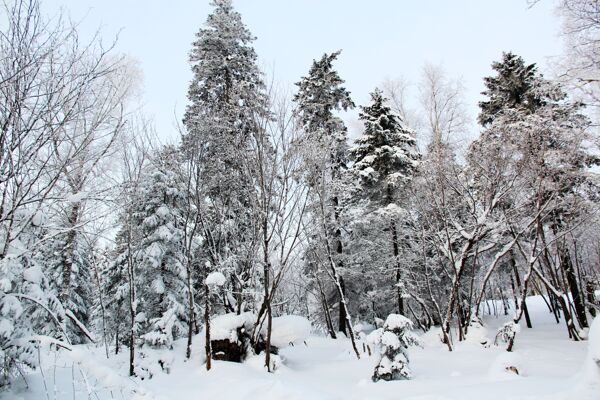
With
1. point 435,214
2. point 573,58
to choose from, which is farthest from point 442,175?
point 573,58

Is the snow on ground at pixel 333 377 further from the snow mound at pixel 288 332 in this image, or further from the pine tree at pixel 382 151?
A: the pine tree at pixel 382 151

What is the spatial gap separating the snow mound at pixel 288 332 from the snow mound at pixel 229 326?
73cm

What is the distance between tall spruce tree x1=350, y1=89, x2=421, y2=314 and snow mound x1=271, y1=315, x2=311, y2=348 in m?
7.09

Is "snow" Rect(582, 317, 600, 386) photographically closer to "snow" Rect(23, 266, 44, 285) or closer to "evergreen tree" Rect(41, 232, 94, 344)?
"snow" Rect(23, 266, 44, 285)

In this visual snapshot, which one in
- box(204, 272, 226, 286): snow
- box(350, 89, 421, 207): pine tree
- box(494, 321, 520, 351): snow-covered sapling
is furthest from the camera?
box(350, 89, 421, 207): pine tree

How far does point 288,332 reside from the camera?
943cm

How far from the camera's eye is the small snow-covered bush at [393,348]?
686cm

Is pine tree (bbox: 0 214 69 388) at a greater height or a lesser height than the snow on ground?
greater

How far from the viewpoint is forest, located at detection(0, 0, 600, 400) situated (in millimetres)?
4004

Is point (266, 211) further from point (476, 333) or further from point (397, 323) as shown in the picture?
point (476, 333)

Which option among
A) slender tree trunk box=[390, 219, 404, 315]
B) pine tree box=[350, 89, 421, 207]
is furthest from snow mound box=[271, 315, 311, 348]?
pine tree box=[350, 89, 421, 207]

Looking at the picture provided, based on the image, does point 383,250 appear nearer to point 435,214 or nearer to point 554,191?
point 435,214

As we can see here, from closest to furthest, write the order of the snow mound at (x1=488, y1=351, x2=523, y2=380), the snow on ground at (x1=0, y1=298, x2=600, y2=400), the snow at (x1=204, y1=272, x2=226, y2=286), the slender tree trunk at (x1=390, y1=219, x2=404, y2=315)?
the snow on ground at (x1=0, y1=298, x2=600, y2=400) → the snow mound at (x1=488, y1=351, x2=523, y2=380) → the snow at (x1=204, y1=272, x2=226, y2=286) → the slender tree trunk at (x1=390, y1=219, x2=404, y2=315)

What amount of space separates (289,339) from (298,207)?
3576 mm
